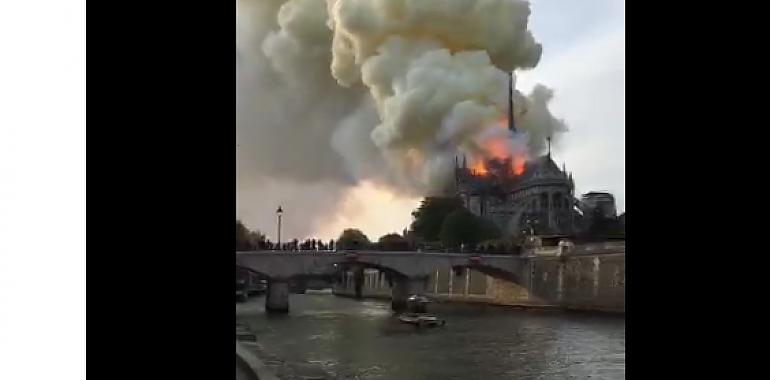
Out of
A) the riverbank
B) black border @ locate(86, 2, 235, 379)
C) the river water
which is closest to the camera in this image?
black border @ locate(86, 2, 235, 379)

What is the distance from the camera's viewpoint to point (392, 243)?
3404 mm

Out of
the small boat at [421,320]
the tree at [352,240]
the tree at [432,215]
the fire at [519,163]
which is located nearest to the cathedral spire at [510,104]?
the fire at [519,163]

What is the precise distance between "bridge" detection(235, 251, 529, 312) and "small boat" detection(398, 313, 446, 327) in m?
0.08

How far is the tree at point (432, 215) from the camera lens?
11.2ft

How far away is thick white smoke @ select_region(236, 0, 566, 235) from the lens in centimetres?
339

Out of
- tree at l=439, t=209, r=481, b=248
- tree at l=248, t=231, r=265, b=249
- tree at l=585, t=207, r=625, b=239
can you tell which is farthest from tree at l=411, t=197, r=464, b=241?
tree at l=248, t=231, r=265, b=249

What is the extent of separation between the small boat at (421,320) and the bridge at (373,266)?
8 cm

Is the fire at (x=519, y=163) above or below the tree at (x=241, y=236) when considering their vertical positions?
above

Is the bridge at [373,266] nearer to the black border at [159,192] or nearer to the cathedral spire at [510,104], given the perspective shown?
the black border at [159,192]

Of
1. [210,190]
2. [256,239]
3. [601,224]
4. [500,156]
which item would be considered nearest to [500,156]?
[500,156]

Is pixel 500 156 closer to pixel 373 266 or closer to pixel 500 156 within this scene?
pixel 500 156

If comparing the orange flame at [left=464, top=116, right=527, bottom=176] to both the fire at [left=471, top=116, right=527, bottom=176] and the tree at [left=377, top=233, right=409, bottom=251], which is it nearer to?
the fire at [left=471, top=116, right=527, bottom=176]
